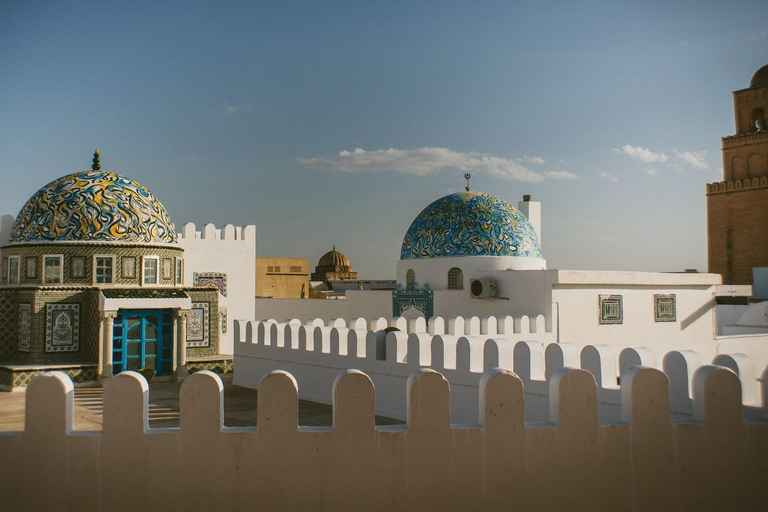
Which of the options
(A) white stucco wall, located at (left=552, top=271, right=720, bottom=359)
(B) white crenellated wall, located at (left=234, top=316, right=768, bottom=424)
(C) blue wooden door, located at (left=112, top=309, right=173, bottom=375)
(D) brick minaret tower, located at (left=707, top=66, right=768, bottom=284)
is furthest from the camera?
(D) brick minaret tower, located at (left=707, top=66, right=768, bottom=284)

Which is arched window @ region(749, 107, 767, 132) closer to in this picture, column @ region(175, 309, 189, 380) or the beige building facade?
the beige building facade

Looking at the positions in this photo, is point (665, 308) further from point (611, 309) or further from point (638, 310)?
point (611, 309)

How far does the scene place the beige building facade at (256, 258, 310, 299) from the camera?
2983 cm

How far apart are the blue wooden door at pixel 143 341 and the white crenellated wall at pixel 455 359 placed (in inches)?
70.5

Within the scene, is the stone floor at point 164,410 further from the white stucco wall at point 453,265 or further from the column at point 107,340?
the white stucco wall at point 453,265

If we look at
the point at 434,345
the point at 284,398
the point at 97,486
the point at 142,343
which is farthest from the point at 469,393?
the point at 142,343

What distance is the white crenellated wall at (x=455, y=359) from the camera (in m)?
5.52

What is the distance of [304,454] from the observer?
14.9 ft

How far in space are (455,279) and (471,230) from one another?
4.26 feet

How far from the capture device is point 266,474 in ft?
14.9

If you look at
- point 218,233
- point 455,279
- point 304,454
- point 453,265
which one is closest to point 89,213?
point 218,233


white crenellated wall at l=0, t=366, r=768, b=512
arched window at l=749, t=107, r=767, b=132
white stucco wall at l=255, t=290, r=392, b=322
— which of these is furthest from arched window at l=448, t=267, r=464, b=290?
arched window at l=749, t=107, r=767, b=132

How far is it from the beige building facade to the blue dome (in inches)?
511

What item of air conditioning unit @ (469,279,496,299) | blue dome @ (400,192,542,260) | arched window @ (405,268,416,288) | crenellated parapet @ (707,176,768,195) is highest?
crenellated parapet @ (707,176,768,195)
